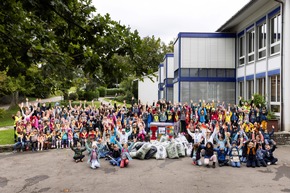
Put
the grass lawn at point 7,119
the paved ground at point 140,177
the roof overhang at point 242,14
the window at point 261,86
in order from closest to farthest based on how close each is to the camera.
A: the paved ground at point 140,177, the roof overhang at point 242,14, the window at point 261,86, the grass lawn at point 7,119

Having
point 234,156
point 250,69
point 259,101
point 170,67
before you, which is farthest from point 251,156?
point 170,67

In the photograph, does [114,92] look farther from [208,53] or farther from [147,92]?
[208,53]

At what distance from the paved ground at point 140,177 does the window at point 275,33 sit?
784 cm

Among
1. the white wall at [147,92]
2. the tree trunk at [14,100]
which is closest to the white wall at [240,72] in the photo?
the white wall at [147,92]

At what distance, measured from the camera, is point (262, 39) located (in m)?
21.7

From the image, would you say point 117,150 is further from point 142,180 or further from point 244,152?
point 244,152

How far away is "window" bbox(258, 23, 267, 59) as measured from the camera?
69.8ft

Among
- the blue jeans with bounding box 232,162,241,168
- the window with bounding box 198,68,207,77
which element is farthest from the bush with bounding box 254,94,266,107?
the blue jeans with bounding box 232,162,241,168

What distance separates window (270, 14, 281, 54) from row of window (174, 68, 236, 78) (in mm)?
6521

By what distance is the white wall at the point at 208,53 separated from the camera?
2639cm

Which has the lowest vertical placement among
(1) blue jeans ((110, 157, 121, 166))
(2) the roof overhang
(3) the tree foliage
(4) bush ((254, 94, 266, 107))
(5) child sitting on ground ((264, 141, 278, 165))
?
(1) blue jeans ((110, 157, 121, 166))

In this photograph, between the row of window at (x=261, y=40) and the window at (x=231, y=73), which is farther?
the window at (x=231, y=73)

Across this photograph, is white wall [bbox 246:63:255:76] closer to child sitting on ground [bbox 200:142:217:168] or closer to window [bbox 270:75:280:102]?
window [bbox 270:75:280:102]

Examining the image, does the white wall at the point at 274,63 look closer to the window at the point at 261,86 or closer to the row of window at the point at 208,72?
the window at the point at 261,86
